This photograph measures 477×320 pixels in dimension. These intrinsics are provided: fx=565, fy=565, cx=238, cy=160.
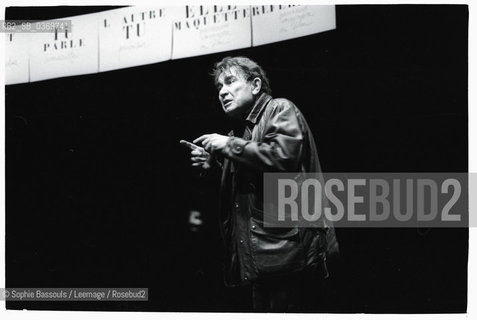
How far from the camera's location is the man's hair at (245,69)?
3219mm

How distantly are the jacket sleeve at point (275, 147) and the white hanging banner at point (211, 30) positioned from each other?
592 millimetres

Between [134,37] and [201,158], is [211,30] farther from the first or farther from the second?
[201,158]

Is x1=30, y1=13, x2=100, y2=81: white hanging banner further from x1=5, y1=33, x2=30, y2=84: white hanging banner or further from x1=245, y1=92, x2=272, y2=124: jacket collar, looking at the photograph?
x1=245, y1=92, x2=272, y2=124: jacket collar

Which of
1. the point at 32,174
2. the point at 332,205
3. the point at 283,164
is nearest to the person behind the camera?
the point at 283,164

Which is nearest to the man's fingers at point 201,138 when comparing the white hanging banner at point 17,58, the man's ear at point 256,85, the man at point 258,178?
the man at point 258,178

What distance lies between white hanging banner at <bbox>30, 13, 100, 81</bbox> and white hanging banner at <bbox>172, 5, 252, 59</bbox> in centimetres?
53

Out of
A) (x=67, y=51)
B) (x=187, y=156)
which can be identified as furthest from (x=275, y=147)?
(x=67, y=51)

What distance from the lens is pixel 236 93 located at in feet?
10.4

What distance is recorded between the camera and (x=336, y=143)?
3352 millimetres

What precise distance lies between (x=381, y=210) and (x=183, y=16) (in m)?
1.66

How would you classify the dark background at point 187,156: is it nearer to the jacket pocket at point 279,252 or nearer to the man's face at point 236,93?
the man's face at point 236,93

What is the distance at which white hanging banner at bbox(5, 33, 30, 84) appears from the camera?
139 inches

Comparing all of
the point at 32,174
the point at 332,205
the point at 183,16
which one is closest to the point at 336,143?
the point at 332,205

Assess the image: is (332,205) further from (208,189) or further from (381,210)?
(208,189)
